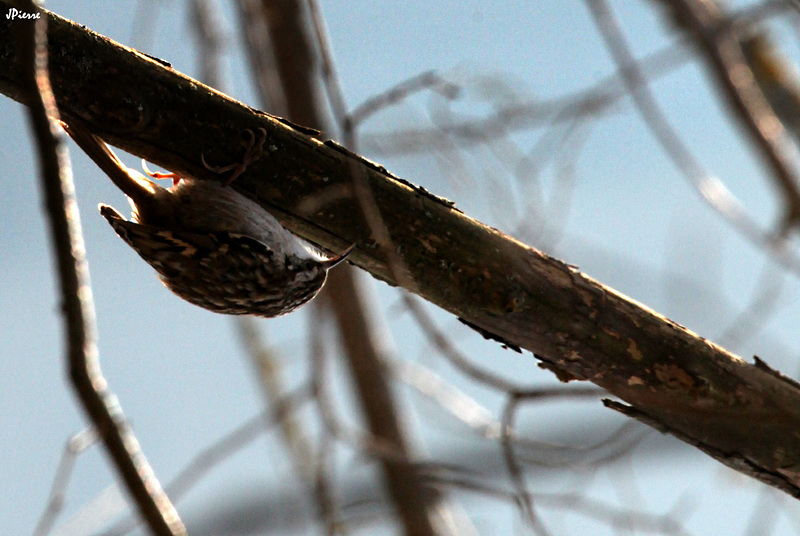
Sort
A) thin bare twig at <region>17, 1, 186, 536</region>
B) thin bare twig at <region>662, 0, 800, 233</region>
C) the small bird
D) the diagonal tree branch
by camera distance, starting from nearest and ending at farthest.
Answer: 1. thin bare twig at <region>17, 1, 186, 536</region>
2. the diagonal tree branch
3. the small bird
4. thin bare twig at <region>662, 0, 800, 233</region>

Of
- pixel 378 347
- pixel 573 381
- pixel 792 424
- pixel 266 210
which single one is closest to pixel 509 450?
pixel 573 381

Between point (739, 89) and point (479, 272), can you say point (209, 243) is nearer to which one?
point (479, 272)

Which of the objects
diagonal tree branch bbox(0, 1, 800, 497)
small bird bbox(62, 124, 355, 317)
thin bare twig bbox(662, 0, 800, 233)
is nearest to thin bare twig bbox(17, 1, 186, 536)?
diagonal tree branch bbox(0, 1, 800, 497)

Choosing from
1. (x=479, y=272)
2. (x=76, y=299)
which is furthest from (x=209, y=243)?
(x=76, y=299)

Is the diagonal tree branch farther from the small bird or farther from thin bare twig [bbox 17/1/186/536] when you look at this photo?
thin bare twig [bbox 17/1/186/536]

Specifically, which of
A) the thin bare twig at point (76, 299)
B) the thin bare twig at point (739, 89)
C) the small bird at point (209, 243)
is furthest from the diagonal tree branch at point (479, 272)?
the thin bare twig at point (739, 89)

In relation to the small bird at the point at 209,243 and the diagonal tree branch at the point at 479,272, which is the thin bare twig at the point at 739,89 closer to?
the diagonal tree branch at the point at 479,272
